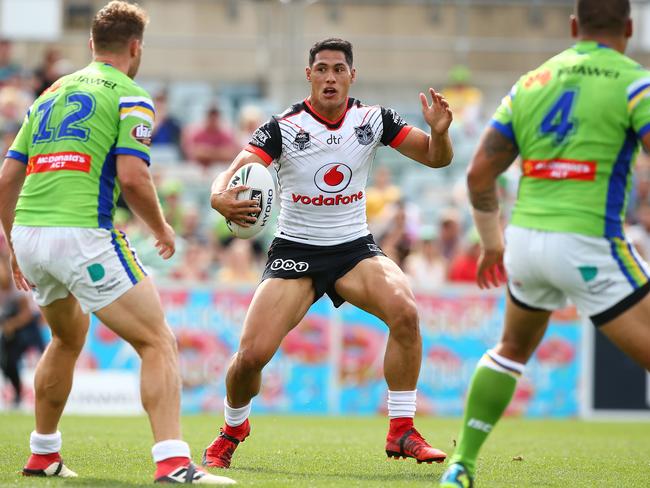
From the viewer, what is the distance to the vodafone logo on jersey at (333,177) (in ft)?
25.9

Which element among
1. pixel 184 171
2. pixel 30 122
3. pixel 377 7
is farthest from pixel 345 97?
pixel 377 7

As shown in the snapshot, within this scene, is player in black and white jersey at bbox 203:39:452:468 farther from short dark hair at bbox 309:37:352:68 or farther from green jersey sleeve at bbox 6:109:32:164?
green jersey sleeve at bbox 6:109:32:164

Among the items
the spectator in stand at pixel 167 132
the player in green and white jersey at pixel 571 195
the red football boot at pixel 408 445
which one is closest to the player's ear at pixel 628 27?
the player in green and white jersey at pixel 571 195

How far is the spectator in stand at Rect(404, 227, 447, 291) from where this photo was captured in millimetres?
15539

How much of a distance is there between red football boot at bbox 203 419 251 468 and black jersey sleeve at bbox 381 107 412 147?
2.14m

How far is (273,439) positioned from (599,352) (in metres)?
6.56

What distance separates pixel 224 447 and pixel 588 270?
3.04 meters

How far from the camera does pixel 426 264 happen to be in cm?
1569

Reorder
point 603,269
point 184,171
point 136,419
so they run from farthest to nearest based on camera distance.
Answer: point 184,171
point 136,419
point 603,269

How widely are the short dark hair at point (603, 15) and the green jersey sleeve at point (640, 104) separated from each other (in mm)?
354

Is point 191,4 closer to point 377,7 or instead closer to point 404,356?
point 377,7

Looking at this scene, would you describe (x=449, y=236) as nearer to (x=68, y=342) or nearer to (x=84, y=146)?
(x=68, y=342)

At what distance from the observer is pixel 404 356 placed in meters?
7.72

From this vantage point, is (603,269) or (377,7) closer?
(603,269)
